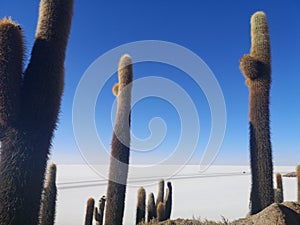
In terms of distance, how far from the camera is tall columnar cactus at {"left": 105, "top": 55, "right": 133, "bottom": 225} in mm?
9312

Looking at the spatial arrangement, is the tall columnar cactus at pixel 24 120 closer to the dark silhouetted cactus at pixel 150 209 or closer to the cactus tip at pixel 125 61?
the cactus tip at pixel 125 61

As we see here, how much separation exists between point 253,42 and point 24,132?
8.32 m

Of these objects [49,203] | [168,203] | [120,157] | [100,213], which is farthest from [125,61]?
[168,203]

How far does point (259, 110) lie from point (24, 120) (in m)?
7.11

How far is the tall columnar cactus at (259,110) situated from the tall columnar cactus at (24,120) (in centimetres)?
635

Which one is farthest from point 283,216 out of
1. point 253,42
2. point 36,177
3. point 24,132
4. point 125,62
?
point 125,62

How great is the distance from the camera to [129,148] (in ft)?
32.2

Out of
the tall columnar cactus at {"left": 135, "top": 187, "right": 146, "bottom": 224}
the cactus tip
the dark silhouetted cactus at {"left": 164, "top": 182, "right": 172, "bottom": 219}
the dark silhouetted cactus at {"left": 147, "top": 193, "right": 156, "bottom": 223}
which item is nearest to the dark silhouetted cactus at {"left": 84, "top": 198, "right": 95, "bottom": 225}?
the tall columnar cactus at {"left": 135, "top": 187, "right": 146, "bottom": 224}

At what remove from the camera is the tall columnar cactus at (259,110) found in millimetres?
8344

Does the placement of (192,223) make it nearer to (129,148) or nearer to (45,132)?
(129,148)

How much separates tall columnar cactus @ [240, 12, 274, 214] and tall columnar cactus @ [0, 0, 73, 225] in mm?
6349

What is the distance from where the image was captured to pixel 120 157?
9.59m

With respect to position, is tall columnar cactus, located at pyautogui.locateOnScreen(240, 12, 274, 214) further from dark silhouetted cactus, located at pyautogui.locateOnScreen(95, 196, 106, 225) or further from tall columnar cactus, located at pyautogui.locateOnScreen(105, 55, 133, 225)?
dark silhouetted cactus, located at pyautogui.locateOnScreen(95, 196, 106, 225)

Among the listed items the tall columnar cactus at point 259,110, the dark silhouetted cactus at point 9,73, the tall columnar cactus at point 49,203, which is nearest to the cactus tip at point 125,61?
the tall columnar cactus at point 259,110
